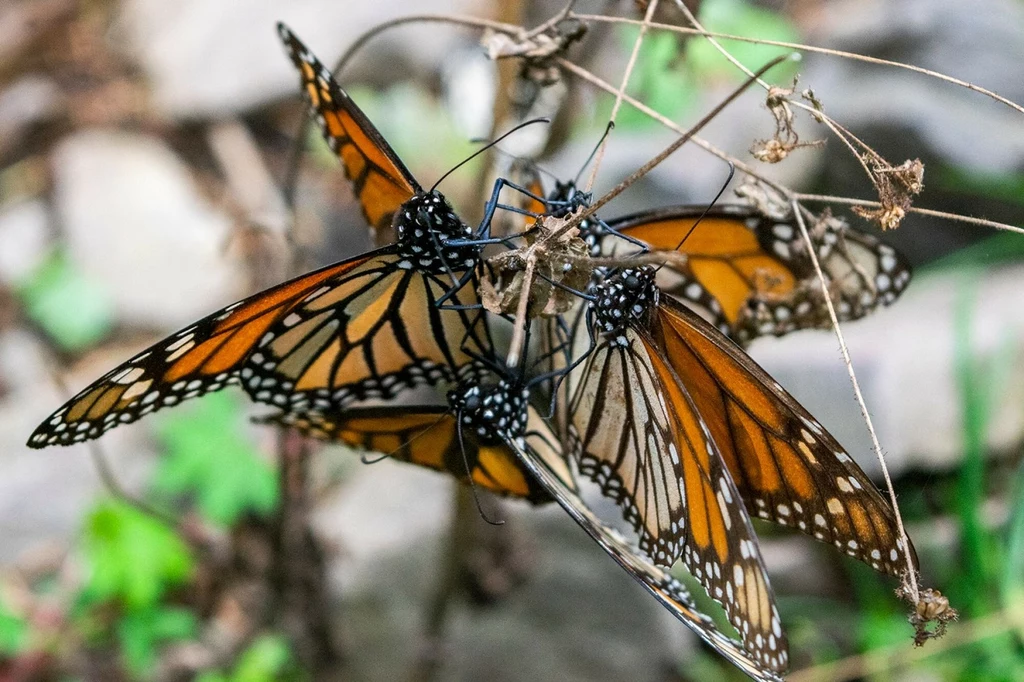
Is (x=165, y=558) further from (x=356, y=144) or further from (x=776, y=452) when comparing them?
(x=776, y=452)

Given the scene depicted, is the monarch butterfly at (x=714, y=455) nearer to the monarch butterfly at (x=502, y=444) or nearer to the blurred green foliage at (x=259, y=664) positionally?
the monarch butterfly at (x=502, y=444)

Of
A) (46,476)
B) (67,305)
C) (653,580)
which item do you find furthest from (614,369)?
(67,305)

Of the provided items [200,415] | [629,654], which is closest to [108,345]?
[200,415]

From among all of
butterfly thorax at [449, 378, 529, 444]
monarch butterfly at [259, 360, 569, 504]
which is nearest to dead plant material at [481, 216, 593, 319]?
butterfly thorax at [449, 378, 529, 444]

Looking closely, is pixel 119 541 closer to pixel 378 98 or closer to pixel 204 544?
pixel 204 544

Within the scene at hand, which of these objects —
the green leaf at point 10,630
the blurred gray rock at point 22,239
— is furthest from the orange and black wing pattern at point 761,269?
the blurred gray rock at point 22,239

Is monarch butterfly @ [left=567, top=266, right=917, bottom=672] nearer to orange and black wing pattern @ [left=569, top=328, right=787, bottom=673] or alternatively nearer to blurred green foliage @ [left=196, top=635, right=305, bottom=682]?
orange and black wing pattern @ [left=569, top=328, right=787, bottom=673]

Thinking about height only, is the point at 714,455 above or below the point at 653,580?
above
